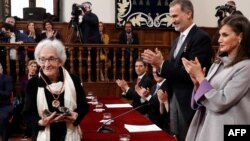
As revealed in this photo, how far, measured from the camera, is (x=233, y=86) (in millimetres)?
1836

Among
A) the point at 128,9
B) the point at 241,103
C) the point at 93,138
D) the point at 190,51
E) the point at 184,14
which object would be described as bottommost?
the point at 93,138

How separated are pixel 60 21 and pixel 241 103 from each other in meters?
7.64

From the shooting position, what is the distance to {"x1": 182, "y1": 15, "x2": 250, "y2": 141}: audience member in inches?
72.7

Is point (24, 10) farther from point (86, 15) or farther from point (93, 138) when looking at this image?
point (93, 138)

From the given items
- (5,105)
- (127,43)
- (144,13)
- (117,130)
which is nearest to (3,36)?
(5,105)

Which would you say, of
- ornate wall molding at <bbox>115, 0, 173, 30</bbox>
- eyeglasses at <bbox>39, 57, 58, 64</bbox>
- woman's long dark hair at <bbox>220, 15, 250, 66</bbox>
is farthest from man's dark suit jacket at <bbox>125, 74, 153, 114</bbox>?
ornate wall molding at <bbox>115, 0, 173, 30</bbox>

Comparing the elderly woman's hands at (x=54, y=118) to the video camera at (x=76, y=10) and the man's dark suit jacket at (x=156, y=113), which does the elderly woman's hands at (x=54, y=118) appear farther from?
A: the video camera at (x=76, y=10)

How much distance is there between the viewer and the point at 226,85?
1.88 metres

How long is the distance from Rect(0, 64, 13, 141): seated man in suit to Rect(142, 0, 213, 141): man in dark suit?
2959 millimetres

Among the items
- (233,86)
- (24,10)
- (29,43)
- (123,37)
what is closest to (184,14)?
(233,86)

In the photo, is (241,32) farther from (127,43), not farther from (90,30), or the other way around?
(127,43)

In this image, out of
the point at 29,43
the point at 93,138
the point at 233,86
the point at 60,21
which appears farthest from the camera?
the point at 60,21

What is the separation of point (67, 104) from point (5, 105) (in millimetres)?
3248

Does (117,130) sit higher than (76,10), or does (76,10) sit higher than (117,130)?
(76,10)
